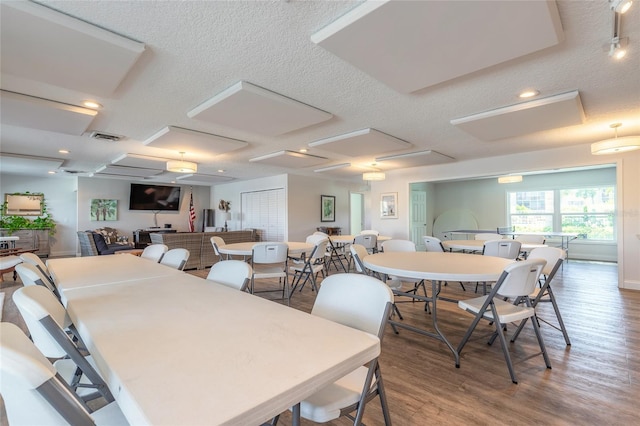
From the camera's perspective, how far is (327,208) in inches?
346

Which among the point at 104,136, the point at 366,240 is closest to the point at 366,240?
the point at 366,240

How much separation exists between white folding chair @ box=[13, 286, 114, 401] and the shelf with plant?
31.4 feet

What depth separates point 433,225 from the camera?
999cm

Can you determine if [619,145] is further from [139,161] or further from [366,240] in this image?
[139,161]

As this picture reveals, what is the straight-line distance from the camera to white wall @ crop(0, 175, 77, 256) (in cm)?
843

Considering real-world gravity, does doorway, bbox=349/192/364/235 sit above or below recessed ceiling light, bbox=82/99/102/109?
below

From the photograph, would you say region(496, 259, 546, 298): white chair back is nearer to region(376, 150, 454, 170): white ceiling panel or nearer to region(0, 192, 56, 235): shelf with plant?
region(376, 150, 454, 170): white ceiling panel

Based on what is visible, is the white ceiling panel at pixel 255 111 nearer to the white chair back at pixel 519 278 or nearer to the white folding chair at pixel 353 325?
the white folding chair at pixel 353 325

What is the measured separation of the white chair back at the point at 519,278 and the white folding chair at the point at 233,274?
173cm

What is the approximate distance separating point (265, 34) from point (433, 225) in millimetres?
9322

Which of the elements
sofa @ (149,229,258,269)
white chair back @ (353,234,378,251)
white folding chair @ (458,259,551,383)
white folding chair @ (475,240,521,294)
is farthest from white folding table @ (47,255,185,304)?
white folding chair @ (475,240,521,294)

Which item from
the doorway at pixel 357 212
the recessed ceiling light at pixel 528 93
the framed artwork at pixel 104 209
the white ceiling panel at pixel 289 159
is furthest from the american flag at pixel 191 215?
the recessed ceiling light at pixel 528 93

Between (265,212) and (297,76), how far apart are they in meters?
6.44

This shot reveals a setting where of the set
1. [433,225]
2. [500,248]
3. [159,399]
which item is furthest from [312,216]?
[159,399]
